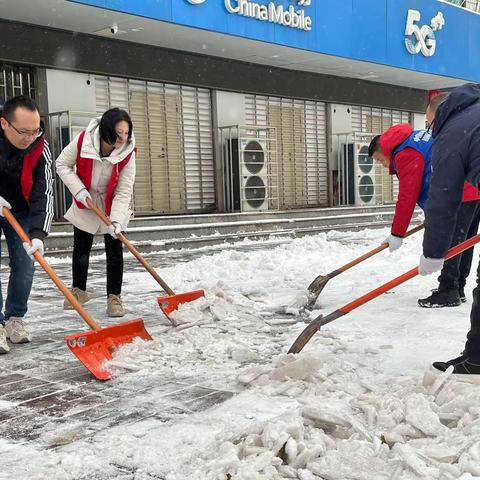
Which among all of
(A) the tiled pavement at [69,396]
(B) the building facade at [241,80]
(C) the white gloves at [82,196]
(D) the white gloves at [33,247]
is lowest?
(A) the tiled pavement at [69,396]

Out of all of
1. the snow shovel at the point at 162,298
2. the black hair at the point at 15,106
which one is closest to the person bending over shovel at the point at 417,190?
the snow shovel at the point at 162,298

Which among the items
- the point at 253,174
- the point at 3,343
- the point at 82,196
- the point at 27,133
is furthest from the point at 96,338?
the point at 253,174

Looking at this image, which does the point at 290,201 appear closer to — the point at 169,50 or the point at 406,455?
the point at 169,50

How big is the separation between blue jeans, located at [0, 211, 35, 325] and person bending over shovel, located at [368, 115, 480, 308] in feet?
8.64

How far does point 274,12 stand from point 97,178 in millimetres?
7945

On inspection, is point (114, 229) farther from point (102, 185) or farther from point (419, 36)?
point (419, 36)

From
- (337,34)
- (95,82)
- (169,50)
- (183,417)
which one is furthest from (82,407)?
(337,34)

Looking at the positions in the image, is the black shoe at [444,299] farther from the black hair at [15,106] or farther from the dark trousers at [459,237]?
the black hair at [15,106]

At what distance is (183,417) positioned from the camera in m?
2.61

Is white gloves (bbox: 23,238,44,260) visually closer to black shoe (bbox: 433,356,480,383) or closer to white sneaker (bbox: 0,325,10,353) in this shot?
white sneaker (bbox: 0,325,10,353)

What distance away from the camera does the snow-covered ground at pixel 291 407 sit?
203 centimetres

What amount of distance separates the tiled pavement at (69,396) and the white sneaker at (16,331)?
5 cm

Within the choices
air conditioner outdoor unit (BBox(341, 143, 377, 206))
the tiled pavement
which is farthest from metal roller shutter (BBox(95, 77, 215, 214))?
the tiled pavement

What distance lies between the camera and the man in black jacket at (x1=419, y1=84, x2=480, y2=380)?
2578 mm
